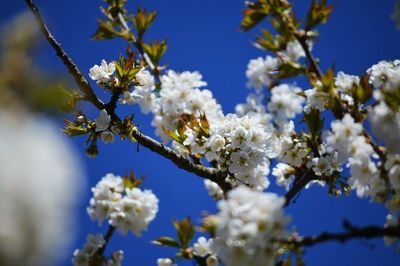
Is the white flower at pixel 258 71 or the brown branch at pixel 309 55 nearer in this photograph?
the brown branch at pixel 309 55

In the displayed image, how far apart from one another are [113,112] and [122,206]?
37.8 inches

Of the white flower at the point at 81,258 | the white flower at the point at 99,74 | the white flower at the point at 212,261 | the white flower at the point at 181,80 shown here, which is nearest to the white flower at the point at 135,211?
the white flower at the point at 81,258

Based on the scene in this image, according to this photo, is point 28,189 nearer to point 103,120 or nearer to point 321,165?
point 103,120

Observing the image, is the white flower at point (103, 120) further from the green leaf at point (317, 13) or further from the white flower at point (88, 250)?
the green leaf at point (317, 13)

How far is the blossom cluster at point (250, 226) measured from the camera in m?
1.59

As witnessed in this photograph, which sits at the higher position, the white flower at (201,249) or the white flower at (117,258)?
the white flower at (201,249)

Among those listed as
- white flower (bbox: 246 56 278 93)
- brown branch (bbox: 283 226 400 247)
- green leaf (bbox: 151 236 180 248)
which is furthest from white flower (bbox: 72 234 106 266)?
white flower (bbox: 246 56 278 93)

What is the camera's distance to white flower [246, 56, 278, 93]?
15.8ft

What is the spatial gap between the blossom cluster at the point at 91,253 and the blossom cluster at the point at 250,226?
941 millimetres

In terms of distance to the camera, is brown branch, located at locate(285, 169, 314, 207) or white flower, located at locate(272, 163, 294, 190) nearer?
brown branch, located at locate(285, 169, 314, 207)

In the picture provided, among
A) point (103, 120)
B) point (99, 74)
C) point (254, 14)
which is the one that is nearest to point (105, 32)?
point (99, 74)

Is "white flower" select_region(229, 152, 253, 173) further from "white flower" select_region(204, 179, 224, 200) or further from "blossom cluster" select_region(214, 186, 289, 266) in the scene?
"white flower" select_region(204, 179, 224, 200)

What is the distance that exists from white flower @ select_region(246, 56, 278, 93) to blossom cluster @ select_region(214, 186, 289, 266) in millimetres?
3329

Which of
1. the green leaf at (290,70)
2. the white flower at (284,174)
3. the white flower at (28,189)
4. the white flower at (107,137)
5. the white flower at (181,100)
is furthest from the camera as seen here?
the white flower at (181,100)
